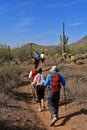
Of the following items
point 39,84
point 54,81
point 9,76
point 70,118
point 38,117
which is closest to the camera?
point 54,81

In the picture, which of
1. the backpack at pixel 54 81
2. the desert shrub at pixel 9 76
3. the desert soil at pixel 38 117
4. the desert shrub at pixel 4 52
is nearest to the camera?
the desert soil at pixel 38 117

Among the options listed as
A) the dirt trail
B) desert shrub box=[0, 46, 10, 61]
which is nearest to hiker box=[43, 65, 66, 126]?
the dirt trail

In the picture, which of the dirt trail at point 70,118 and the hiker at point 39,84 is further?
the hiker at point 39,84

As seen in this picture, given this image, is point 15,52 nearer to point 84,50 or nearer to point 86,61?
point 84,50

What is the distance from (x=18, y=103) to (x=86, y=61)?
2251cm

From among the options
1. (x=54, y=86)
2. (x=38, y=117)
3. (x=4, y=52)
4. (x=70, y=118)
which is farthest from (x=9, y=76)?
(x=4, y=52)

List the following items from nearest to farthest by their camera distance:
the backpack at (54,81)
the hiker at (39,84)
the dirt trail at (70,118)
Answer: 1. the dirt trail at (70,118)
2. the backpack at (54,81)
3. the hiker at (39,84)

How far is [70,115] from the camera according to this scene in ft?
48.0

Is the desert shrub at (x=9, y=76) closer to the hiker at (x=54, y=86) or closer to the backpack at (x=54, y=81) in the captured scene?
the hiker at (x=54, y=86)

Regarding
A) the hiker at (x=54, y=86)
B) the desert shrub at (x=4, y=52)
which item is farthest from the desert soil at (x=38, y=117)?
the desert shrub at (x=4, y=52)

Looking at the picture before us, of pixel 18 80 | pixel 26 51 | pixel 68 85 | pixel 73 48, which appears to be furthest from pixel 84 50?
pixel 68 85

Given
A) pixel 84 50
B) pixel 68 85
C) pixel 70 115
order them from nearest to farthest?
pixel 70 115
pixel 68 85
pixel 84 50

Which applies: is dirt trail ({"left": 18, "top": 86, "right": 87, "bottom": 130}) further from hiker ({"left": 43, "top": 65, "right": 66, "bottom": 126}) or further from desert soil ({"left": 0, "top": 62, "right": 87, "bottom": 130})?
hiker ({"left": 43, "top": 65, "right": 66, "bottom": 126})

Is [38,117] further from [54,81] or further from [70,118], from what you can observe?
[54,81]
